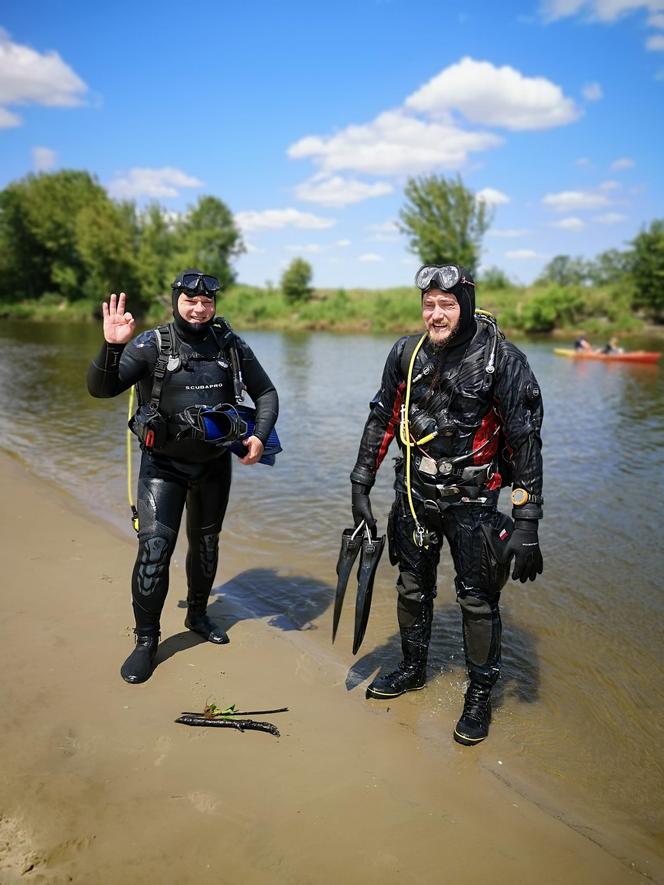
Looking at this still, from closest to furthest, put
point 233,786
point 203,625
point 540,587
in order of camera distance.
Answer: point 233,786 < point 203,625 < point 540,587

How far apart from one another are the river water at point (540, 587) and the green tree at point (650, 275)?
148 feet

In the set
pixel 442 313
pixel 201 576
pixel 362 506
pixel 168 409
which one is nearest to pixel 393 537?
pixel 362 506

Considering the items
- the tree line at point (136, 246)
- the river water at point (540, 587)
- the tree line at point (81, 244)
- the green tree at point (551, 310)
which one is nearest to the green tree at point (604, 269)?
the tree line at point (136, 246)

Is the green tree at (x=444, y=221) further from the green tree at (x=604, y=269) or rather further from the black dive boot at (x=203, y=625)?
the black dive boot at (x=203, y=625)

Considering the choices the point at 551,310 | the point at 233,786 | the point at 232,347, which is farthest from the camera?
the point at 551,310

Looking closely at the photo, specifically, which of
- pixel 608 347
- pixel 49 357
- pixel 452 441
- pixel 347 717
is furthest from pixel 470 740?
pixel 608 347

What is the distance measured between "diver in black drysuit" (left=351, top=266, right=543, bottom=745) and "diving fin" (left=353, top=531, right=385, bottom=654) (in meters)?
0.11

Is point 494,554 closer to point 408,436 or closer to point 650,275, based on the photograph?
point 408,436

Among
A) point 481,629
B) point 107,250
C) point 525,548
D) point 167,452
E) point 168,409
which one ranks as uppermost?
point 107,250

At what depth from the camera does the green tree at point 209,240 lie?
70.4 m

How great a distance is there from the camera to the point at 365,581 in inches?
151

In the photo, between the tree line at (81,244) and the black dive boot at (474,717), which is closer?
the black dive boot at (474,717)

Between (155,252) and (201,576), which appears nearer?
(201,576)

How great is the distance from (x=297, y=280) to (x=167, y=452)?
218 feet
